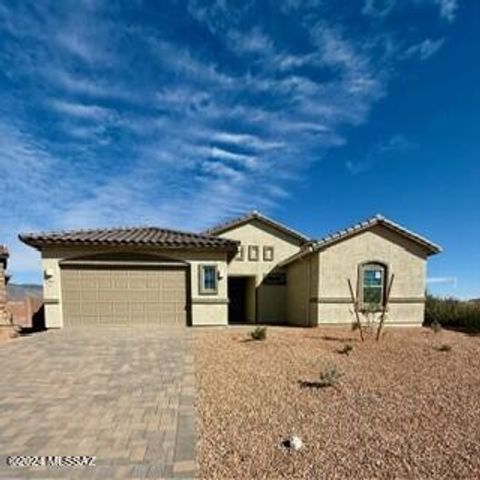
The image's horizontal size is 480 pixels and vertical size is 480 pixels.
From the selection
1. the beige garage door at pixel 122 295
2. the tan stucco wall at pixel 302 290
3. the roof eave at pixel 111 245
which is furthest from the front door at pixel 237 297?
the beige garage door at pixel 122 295

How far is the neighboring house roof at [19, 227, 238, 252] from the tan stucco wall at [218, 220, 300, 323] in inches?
165

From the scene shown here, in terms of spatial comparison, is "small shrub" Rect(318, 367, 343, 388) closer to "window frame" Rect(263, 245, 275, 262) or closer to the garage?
the garage

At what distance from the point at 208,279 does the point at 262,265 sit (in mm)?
5534

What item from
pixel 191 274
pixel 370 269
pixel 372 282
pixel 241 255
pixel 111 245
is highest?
pixel 111 245

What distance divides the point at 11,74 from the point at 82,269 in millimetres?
7399

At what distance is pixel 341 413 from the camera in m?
5.46

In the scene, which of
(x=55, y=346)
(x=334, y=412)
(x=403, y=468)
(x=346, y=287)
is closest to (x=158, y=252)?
(x=55, y=346)

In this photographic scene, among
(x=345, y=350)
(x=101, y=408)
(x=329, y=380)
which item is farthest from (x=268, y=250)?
(x=101, y=408)

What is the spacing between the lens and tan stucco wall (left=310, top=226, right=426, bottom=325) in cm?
1559

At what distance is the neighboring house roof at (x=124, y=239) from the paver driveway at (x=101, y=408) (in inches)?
183

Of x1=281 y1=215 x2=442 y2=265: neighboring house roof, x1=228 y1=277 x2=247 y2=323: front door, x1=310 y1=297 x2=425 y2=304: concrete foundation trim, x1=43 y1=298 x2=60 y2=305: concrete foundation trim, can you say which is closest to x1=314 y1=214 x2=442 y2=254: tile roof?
x1=281 y1=215 x2=442 y2=265: neighboring house roof

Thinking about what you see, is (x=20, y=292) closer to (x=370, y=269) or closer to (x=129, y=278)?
(x=129, y=278)

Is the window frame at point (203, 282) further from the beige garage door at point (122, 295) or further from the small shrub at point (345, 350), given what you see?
the small shrub at point (345, 350)

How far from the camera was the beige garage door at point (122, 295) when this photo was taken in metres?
14.3
